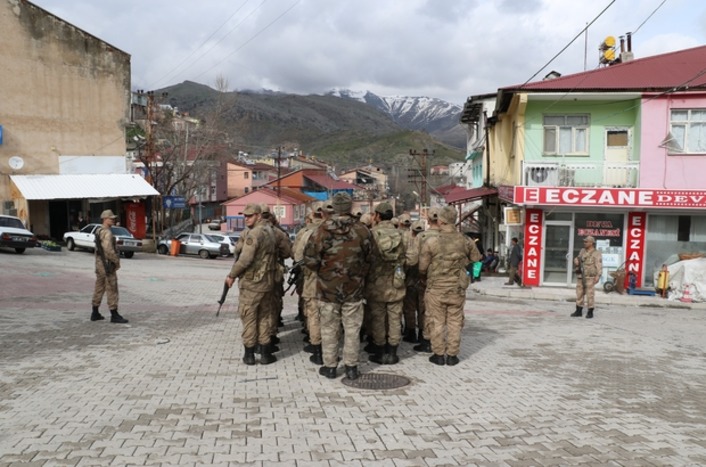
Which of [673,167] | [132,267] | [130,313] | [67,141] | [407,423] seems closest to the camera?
[407,423]

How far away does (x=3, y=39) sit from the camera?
28078 mm

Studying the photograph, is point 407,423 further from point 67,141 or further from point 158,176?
point 158,176

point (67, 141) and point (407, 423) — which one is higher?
point (67, 141)

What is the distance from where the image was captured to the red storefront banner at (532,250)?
1942 cm

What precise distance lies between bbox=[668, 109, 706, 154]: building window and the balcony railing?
4.63 ft

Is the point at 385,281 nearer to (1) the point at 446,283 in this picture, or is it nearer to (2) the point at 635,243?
(1) the point at 446,283

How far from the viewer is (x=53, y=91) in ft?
98.2

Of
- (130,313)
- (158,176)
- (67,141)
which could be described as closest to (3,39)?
(67,141)

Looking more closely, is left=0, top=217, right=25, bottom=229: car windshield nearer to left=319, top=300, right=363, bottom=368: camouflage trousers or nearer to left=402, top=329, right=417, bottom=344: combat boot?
left=402, top=329, right=417, bottom=344: combat boot

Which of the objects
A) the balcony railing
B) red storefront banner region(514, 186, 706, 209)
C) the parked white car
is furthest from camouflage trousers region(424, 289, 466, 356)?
the parked white car

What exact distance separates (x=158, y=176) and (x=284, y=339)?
129ft

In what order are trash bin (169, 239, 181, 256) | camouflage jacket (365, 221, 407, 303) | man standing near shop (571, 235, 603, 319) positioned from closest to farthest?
camouflage jacket (365, 221, 407, 303) → man standing near shop (571, 235, 603, 319) → trash bin (169, 239, 181, 256)

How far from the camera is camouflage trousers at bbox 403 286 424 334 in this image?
26.9 feet

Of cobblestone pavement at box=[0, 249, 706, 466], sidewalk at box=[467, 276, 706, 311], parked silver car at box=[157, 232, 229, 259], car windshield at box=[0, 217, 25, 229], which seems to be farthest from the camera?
parked silver car at box=[157, 232, 229, 259]
